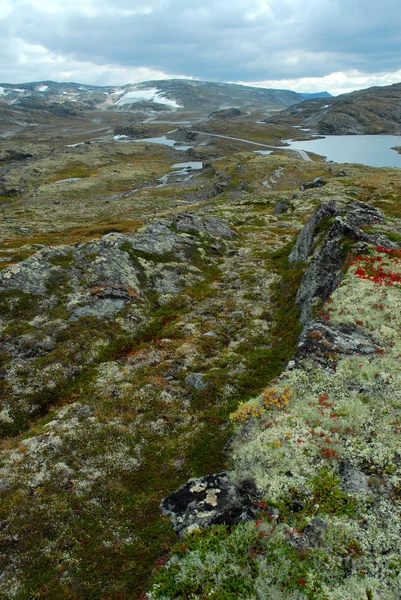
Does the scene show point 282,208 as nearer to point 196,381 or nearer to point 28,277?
point 28,277

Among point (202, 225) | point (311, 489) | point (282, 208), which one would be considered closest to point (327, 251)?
point (311, 489)

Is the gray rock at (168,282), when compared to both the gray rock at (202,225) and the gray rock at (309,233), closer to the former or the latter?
the gray rock at (202,225)

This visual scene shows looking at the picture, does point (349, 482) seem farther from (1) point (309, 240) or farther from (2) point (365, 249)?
(1) point (309, 240)

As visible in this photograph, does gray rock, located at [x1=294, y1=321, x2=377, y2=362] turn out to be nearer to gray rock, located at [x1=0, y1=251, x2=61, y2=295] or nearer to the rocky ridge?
the rocky ridge

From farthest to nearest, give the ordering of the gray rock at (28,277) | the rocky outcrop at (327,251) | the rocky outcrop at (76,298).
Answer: the gray rock at (28,277), the rocky outcrop at (327,251), the rocky outcrop at (76,298)

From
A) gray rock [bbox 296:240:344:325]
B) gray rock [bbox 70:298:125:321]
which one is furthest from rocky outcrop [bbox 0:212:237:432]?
gray rock [bbox 296:240:344:325]

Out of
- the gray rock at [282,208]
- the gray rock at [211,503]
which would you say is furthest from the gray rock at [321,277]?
the gray rock at [282,208]
